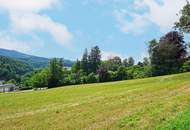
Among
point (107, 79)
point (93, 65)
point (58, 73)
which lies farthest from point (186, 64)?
point (93, 65)

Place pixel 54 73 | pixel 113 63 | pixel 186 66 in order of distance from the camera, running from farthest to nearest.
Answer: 1. pixel 113 63
2. pixel 54 73
3. pixel 186 66

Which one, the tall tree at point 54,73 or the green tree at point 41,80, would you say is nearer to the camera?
the tall tree at point 54,73

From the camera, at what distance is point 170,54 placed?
11038 cm

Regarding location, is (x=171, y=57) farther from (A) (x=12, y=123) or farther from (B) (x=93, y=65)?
(A) (x=12, y=123)

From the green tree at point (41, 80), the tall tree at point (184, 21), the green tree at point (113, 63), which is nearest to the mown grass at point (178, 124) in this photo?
the tall tree at point (184, 21)

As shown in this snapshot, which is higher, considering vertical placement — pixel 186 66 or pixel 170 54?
pixel 170 54

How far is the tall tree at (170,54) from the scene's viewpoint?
356 ft

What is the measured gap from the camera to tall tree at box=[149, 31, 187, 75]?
356ft

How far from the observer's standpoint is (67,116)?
83.8ft

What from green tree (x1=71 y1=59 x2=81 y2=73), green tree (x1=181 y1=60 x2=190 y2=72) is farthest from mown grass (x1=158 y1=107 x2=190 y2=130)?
green tree (x1=71 y1=59 x2=81 y2=73)

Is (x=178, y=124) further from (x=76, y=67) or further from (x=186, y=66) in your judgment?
(x=76, y=67)

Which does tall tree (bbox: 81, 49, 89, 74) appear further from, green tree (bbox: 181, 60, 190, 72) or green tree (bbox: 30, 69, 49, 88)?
green tree (bbox: 181, 60, 190, 72)

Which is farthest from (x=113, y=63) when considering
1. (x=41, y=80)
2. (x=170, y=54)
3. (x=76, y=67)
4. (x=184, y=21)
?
(x=184, y=21)

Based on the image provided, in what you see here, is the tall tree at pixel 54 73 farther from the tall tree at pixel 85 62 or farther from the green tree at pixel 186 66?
the green tree at pixel 186 66
